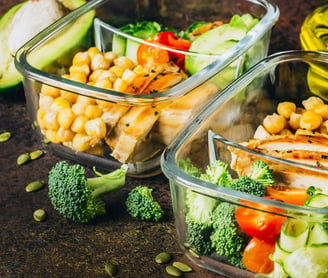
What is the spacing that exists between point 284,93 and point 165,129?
15.9 inches

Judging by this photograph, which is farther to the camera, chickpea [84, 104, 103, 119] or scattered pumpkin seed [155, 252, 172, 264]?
chickpea [84, 104, 103, 119]

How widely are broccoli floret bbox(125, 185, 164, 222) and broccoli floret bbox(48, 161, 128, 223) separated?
0.08 meters

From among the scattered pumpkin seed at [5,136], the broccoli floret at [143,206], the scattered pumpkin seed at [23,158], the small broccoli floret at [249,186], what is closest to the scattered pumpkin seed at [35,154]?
the scattered pumpkin seed at [23,158]

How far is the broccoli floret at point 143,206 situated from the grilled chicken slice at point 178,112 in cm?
18

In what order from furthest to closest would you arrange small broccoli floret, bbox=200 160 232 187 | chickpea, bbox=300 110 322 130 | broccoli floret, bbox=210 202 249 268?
1. chickpea, bbox=300 110 322 130
2. small broccoli floret, bbox=200 160 232 187
3. broccoli floret, bbox=210 202 249 268

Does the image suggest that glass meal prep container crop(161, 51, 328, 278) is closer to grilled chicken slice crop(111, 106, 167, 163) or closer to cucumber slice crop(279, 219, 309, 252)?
cucumber slice crop(279, 219, 309, 252)

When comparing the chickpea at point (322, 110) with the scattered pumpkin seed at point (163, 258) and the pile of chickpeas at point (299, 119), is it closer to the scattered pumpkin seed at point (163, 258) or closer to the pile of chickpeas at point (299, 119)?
the pile of chickpeas at point (299, 119)

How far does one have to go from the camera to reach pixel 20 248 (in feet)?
6.39

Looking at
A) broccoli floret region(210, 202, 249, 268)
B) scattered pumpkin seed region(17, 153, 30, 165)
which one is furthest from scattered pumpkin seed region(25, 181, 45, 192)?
broccoli floret region(210, 202, 249, 268)

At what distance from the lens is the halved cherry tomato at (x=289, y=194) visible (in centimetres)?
174

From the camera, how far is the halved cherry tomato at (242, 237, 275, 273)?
166 centimetres

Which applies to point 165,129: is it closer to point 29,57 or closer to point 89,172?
point 89,172

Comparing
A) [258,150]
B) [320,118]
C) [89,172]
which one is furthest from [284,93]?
[89,172]

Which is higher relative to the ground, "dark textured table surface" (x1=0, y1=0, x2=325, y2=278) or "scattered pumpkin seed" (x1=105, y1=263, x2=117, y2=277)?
"scattered pumpkin seed" (x1=105, y1=263, x2=117, y2=277)
